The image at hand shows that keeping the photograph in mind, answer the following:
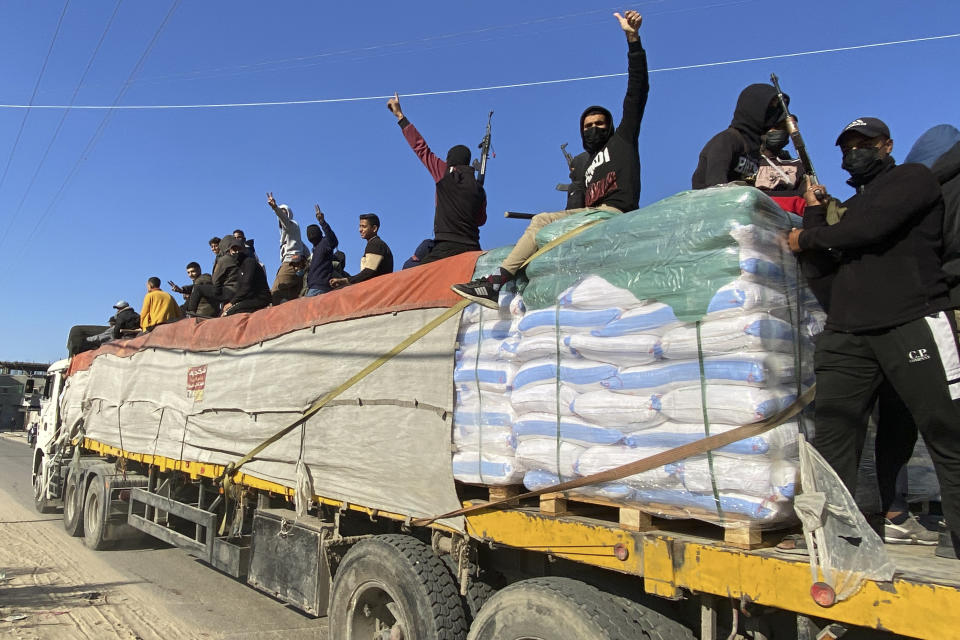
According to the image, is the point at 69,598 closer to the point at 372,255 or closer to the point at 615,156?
the point at 372,255

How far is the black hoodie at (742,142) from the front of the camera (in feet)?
10.9

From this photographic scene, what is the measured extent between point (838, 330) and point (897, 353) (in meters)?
0.20

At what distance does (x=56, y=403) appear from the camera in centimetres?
1119

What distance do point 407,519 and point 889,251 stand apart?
268cm

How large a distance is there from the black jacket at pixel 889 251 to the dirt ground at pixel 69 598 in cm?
518

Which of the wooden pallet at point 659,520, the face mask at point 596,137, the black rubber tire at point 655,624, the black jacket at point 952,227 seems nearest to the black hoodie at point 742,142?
the face mask at point 596,137

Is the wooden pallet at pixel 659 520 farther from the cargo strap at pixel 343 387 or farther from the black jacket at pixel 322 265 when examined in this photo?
the black jacket at pixel 322 265

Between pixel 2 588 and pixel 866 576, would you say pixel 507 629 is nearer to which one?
pixel 866 576

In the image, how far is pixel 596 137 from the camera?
146 inches

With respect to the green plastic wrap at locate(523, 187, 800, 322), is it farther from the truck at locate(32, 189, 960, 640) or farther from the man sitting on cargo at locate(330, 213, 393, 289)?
the man sitting on cargo at locate(330, 213, 393, 289)

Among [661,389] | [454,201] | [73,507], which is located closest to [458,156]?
[454,201]

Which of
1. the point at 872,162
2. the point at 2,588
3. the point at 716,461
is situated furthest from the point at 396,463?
the point at 2,588

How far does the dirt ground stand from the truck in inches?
25.3

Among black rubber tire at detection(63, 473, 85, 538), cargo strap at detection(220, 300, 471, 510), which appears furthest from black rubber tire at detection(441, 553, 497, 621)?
black rubber tire at detection(63, 473, 85, 538)
